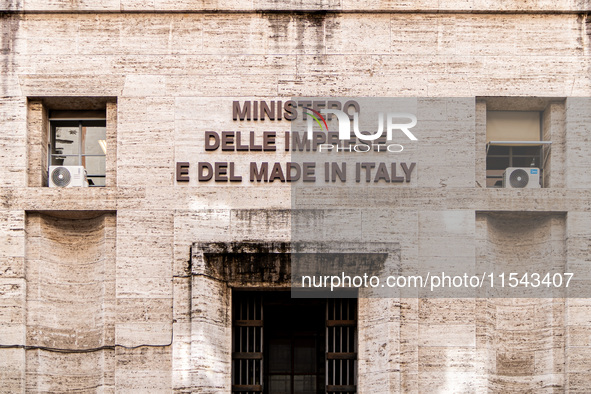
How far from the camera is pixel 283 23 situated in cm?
2036

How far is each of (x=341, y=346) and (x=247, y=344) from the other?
203 cm

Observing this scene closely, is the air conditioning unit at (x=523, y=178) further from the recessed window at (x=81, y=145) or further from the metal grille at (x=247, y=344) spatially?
the recessed window at (x=81, y=145)

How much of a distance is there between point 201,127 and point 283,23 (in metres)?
2.93

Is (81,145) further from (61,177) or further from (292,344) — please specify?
(292,344)

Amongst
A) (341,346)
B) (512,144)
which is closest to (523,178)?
(512,144)

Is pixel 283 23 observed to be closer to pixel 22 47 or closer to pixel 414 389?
pixel 22 47

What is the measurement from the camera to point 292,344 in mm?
20328

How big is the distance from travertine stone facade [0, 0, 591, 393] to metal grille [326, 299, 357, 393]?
449 mm

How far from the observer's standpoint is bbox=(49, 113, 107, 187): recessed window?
2088 cm

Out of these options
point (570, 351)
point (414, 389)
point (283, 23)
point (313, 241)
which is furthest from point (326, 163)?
point (570, 351)

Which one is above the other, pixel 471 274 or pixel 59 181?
pixel 59 181
